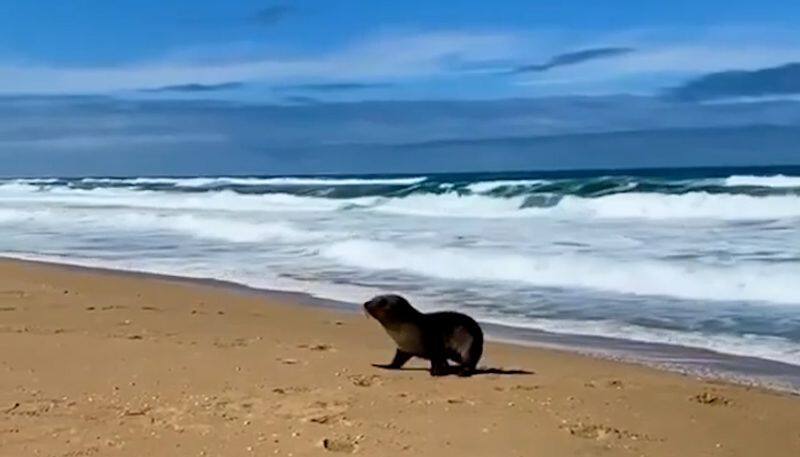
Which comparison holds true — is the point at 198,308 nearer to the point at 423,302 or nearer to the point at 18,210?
the point at 423,302

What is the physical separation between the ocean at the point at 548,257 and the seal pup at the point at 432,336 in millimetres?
1486

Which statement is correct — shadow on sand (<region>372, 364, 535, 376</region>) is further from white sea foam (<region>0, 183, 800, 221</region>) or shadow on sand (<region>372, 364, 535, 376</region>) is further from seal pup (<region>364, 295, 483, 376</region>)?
white sea foam (<region>0, 183, 800, 221</region>)

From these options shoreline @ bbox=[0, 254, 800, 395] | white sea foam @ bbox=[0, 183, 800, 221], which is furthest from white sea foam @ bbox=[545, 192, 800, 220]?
shoreline @ bbox=[0, 254, 800, 395]

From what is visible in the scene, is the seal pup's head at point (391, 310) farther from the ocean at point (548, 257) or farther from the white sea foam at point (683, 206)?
the white sea foam at point (683, 206)

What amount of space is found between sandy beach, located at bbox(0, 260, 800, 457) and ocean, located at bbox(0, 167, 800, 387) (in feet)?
4.31

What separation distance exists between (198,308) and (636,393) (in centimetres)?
485

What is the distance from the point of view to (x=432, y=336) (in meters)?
6.20

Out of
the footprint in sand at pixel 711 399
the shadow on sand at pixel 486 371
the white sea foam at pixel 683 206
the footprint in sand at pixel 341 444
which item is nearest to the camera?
the footprint in sand at pixel 341 444

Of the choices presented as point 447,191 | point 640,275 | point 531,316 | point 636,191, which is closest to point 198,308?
point 531,316

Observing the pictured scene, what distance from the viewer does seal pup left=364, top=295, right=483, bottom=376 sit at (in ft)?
20.1

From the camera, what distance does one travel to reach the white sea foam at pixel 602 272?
10344mm

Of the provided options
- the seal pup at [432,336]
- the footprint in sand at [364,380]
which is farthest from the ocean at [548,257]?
the footprint in sand at [364,380]

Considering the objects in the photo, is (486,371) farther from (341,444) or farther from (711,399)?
(341,444)

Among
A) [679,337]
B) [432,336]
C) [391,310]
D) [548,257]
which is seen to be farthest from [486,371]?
[548,257]
